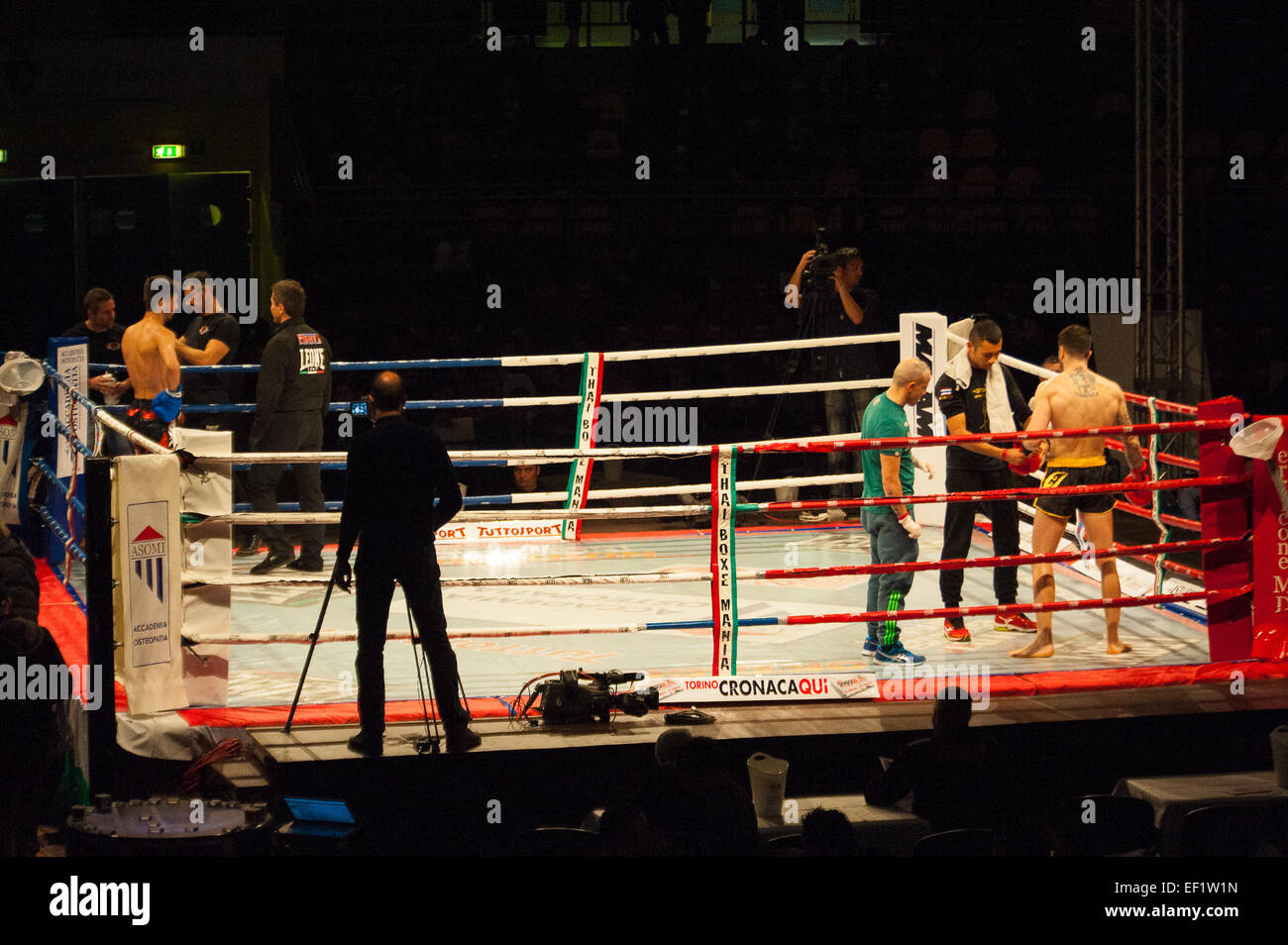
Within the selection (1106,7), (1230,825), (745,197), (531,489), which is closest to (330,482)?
(531,489)

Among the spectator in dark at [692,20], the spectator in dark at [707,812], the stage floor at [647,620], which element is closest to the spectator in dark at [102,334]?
the stage floor at [647,620]

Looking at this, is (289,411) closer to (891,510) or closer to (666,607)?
(666,607)

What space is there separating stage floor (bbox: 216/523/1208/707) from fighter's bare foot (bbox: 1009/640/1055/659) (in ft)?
0.19

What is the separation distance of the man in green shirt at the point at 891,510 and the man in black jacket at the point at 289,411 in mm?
3259

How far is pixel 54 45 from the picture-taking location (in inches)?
501

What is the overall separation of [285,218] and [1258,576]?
9.92 meters

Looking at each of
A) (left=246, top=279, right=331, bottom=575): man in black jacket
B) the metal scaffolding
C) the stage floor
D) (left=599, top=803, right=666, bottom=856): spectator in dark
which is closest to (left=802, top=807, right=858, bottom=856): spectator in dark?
(left=599, top=803, right=666, bottom=856): spectator in dark

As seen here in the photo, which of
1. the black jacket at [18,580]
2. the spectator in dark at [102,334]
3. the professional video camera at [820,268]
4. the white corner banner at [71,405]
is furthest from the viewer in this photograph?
the professional video camera at [820,268]

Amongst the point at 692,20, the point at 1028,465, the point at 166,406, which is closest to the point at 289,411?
the point at 166,406

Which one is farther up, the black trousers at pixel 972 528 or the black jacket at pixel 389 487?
the black jacket at pixel 389 487

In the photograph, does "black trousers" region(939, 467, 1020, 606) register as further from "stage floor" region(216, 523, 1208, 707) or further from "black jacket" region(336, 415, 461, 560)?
"black jacket" region(336, 415, 461, 560)

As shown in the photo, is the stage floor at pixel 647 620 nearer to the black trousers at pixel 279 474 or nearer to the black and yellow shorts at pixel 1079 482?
the black trousers at pixel 279 474

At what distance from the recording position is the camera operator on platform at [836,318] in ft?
28.6
